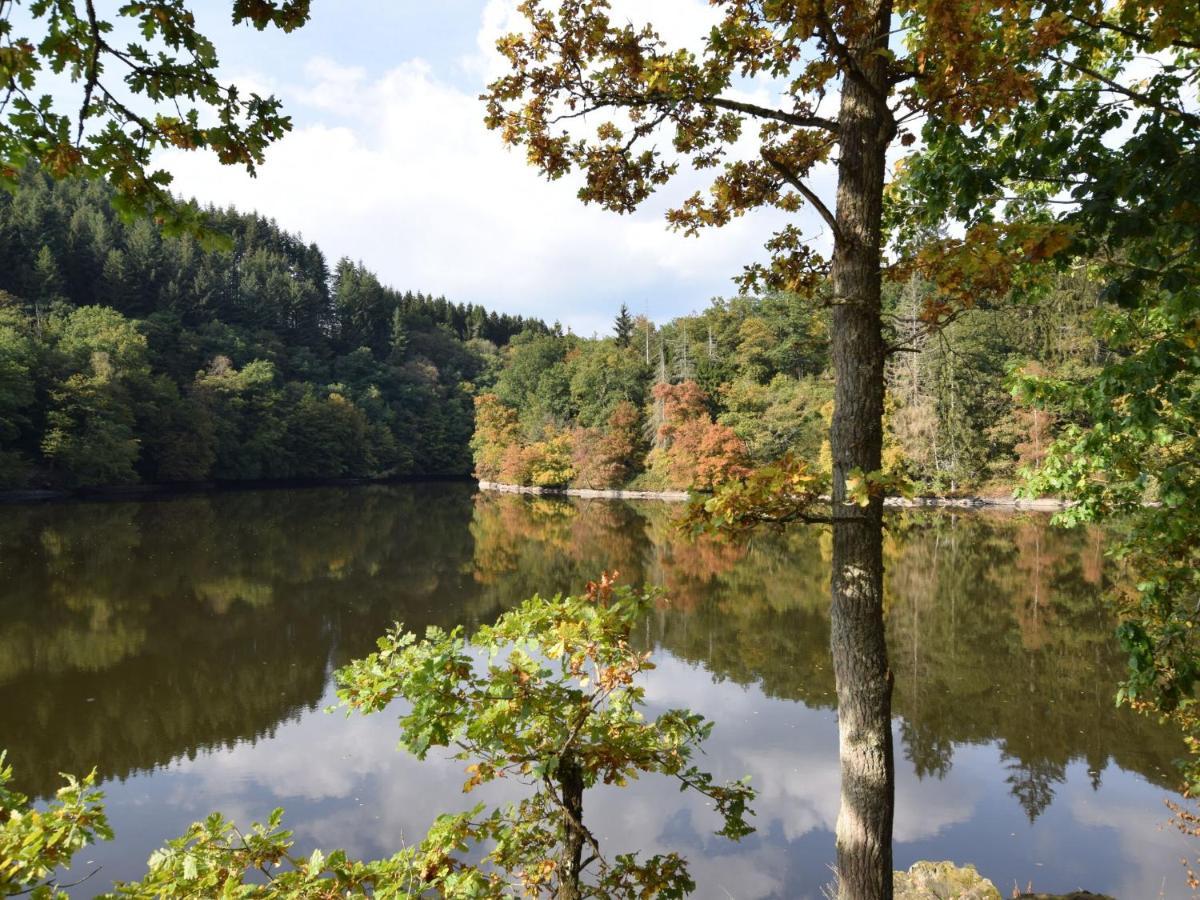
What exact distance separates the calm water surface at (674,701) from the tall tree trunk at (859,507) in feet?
1.19

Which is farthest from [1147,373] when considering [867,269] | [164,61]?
[164,61]

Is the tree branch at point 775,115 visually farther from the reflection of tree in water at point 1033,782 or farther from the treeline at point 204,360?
the treeline at point 204,360

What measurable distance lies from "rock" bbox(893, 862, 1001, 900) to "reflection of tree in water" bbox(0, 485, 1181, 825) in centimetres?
247

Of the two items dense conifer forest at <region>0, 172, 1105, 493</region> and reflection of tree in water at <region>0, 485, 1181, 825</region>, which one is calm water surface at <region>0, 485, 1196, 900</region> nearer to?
reflection of tree in water at <region>0, 485, 1181, 825</region>

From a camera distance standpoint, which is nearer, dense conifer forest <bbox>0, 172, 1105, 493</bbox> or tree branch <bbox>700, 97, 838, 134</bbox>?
tree branch <bbox>700, 97, 838, 134</bbox>

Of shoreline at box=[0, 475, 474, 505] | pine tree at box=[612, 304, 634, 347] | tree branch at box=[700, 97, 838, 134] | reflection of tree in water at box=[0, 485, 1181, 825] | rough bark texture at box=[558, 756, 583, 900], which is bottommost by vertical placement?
reflection of tree in water at box=[0, 485, 1181, 825]

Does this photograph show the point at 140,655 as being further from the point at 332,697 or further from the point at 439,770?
the point at 439,770

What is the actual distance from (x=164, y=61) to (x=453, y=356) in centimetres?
7131

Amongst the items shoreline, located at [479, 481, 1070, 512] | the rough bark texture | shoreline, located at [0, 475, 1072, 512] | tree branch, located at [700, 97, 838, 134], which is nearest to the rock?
the rough bark texture

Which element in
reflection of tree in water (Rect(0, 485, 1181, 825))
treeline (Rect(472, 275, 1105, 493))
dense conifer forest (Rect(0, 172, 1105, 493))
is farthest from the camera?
dense conifer forest (Rect(0, 172, 1105, 493))

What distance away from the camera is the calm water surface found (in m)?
6.65

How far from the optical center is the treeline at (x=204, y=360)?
3481 cm

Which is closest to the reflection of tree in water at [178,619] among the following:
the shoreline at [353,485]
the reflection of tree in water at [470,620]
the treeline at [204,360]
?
the reflection of tree in water at [470,620]

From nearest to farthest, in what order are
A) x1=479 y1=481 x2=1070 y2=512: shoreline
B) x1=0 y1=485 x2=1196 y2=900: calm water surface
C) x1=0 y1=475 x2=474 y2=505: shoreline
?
x1=0 y1=485 x2=1196 y2=900: calm water surface < x1=479 y1=481 x2=1070 y2=512: shoreline < x1=0 y1=475 x2=474 y2=505: shoreline
